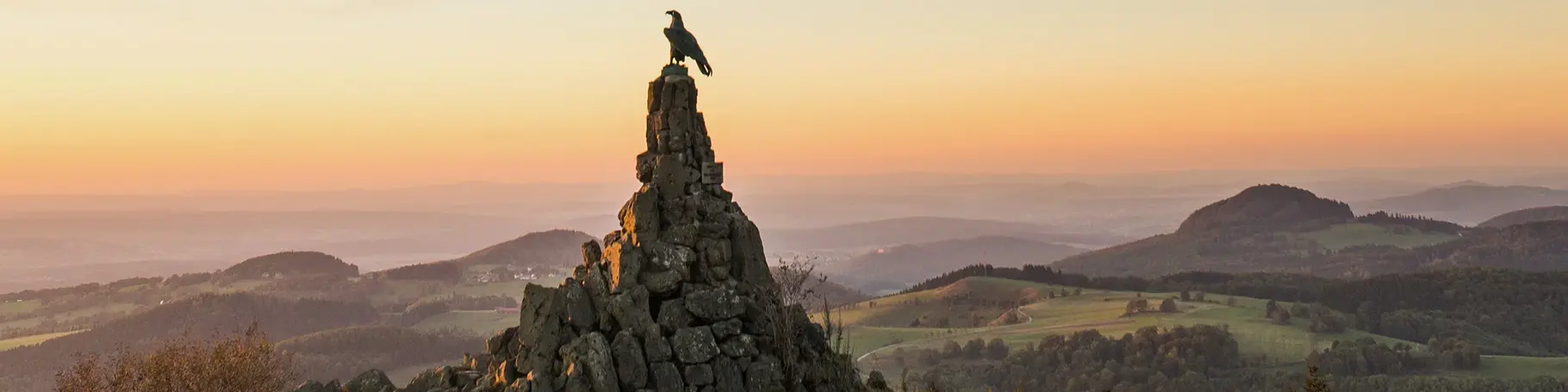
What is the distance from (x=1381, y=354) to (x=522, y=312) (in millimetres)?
196809

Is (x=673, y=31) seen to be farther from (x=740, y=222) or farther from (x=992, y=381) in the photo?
(x=992, y=381)

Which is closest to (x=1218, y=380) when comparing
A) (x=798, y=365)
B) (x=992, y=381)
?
(x=992, y=381)

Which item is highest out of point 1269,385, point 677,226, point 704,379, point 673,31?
point 673,31

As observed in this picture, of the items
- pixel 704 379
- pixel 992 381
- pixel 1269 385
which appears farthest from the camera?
pixel 992 381

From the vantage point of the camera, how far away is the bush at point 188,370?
47562mm

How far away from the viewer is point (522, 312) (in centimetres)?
3841

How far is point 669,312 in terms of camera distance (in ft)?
127

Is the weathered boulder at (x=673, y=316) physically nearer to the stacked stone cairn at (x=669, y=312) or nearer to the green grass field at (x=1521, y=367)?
the stacked stone cairn at (x=669, y=312)

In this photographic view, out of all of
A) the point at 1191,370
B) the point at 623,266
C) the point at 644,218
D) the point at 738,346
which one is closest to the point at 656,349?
the point at 738,346

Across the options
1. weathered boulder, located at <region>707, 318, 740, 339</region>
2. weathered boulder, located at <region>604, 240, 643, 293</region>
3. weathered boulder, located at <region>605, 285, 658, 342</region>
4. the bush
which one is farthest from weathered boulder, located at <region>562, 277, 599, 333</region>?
the bush

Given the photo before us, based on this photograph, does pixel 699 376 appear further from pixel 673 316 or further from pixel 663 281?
pixel 663 281

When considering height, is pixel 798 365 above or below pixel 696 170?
below

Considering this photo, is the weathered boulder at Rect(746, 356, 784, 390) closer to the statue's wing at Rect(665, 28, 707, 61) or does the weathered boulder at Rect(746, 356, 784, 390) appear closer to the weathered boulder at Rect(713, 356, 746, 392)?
the weathered boulder at Rect(713, 356, 746, 392)

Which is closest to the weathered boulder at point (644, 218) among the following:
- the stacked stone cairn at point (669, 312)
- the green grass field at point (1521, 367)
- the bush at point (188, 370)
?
the stacked stone cairn at point (669, 312)
